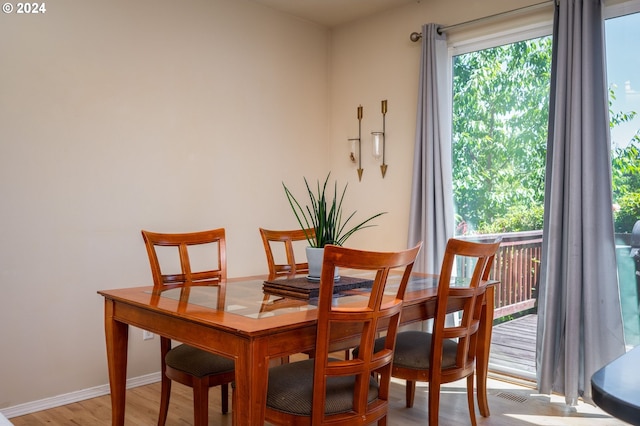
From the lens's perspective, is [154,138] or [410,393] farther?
[154,138]

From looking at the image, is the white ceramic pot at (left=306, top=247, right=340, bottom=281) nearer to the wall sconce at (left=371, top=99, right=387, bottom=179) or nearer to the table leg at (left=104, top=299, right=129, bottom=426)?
the table leg at (left=104, top=299, right=129, bottom=426)

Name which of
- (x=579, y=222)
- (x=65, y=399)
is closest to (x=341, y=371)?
(x=579, y=222)

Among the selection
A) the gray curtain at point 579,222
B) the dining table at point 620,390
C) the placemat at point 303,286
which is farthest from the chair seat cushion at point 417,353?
the dining table at point 620,390

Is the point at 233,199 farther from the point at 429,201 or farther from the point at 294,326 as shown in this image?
the point at 294,326

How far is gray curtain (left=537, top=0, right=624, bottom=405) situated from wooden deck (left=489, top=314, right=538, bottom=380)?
30 cm

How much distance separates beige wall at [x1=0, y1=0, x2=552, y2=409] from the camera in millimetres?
2957

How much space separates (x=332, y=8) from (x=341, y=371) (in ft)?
10.6

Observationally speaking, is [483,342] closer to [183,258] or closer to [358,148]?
[183,258]

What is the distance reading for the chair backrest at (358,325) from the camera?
180 centimetres

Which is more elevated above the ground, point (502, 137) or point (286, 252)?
point (502, 137)

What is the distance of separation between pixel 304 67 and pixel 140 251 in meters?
2.10

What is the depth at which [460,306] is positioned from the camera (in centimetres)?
272

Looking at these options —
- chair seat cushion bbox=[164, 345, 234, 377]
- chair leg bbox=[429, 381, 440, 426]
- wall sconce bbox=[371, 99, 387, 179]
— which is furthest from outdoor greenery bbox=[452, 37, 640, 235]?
chair seat cushion bbox=[164, 345, 234, 377]

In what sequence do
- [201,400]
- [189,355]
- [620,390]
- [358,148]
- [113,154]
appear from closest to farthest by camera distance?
[620,390] < [201,400] < [189,355] < [113,154] < [358,148]
